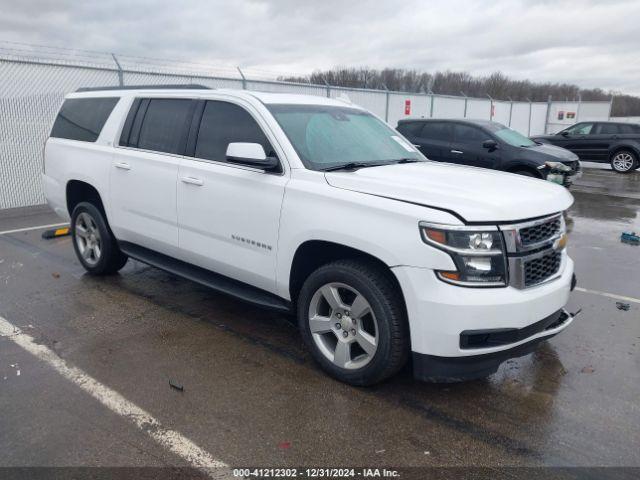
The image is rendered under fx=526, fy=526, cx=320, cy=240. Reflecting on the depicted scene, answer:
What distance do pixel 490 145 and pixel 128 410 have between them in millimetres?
8936

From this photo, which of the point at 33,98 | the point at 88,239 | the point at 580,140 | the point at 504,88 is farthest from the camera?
the point at 504,88

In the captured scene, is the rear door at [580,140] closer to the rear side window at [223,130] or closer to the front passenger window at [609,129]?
the front passenger window at [609,129]

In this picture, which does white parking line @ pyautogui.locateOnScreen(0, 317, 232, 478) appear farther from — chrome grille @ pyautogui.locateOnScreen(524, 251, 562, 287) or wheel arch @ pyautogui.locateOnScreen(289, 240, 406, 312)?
chrome grille @ pyautogui.locateOnScreen(524, 251, 562, 287)

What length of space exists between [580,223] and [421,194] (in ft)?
23.9

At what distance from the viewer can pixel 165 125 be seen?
4.76 m

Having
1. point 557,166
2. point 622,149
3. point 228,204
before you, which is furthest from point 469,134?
point 622,149

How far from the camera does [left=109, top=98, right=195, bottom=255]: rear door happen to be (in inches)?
180

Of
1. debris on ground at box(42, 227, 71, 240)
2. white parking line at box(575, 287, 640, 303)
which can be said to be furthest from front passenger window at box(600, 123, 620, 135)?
debris on ground at box(42, 227, 71, 240)

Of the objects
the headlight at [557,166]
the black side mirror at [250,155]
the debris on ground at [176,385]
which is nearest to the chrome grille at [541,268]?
the black side mirror at [250,155]

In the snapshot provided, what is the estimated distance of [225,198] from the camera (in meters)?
4.05

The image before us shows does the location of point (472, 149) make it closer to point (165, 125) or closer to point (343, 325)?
point (165, 125)

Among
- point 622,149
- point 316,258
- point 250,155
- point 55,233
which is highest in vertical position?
point 250,155

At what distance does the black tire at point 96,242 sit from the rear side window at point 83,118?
2.46 feet

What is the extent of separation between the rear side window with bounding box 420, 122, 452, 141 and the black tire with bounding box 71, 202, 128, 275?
7614mm
